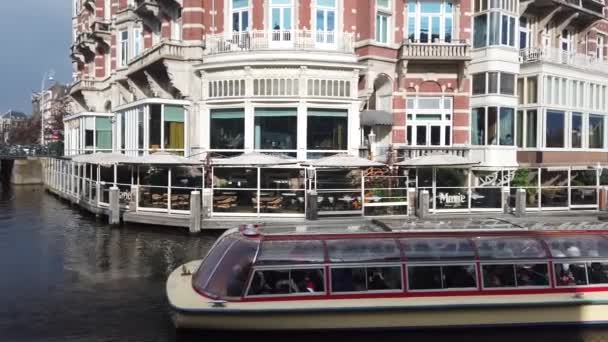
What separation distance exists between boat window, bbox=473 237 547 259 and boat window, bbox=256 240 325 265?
121 inches

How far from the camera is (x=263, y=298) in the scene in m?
9.77

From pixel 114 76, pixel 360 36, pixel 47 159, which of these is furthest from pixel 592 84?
pixel 47 159

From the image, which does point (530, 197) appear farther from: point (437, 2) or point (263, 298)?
point (263, 298)

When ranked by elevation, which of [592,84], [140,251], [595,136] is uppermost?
[592,84]

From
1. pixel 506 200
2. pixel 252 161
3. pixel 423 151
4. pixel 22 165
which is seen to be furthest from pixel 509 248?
pixel 22 165

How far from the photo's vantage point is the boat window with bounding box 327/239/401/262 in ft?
33.6

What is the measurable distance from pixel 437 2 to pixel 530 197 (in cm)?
1071

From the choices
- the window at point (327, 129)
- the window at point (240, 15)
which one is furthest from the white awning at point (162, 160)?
the window at point (240, 15)

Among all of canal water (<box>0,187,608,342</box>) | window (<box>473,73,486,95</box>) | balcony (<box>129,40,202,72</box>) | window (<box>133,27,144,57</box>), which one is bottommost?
canal water (<box>0,187,608,342</box>)

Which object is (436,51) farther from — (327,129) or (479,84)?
(327,129)

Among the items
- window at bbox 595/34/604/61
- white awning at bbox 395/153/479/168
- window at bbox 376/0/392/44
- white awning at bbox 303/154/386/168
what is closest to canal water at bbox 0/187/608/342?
white awning at bbox 303/154/386/168

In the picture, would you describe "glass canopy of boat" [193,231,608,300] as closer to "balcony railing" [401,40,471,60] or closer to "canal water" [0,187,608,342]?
"canal water" [0,187,608,342]

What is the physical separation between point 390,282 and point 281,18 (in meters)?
17.3

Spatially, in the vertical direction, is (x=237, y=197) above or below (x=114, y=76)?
below
